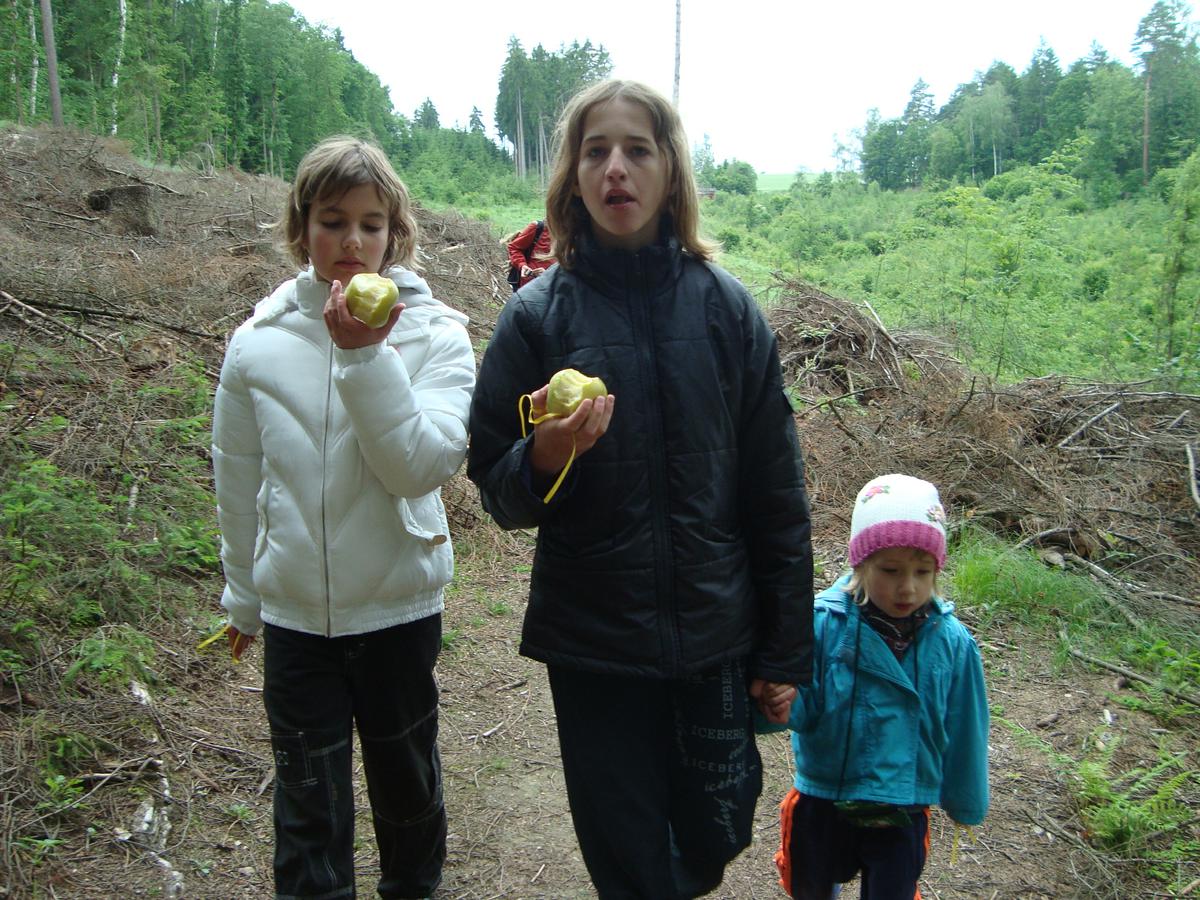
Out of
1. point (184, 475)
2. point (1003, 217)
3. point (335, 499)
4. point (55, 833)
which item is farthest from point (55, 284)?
point (1003, 217)

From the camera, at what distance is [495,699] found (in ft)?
13.0

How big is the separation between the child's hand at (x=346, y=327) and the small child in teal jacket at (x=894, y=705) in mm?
1235

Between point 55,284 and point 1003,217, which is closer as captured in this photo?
point 55,284

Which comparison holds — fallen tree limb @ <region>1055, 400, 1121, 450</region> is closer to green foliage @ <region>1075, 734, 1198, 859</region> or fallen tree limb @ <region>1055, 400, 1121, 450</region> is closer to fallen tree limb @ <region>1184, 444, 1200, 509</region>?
fallen tree limb @ <region>1184, 444, 1200, 509</region>

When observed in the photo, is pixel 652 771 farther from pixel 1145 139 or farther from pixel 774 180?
pixel 774 180

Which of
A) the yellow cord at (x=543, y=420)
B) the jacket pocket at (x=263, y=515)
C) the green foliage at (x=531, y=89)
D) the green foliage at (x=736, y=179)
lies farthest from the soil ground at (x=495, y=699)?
the green foliage at (x=531, y=89)

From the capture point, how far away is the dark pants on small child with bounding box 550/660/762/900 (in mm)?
1837

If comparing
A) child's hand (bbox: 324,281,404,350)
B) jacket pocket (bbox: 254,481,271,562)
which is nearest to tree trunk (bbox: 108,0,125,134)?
jacket pocket (bbox: 254,481,271,562)

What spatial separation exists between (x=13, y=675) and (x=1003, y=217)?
14.0m

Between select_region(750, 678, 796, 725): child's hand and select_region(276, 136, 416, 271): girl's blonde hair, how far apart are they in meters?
1.43

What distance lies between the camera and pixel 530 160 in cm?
6216

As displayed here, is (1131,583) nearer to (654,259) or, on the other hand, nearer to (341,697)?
(654,259)

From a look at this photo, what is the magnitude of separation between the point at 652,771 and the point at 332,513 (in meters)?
0.97

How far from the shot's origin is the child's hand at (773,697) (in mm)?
1904
